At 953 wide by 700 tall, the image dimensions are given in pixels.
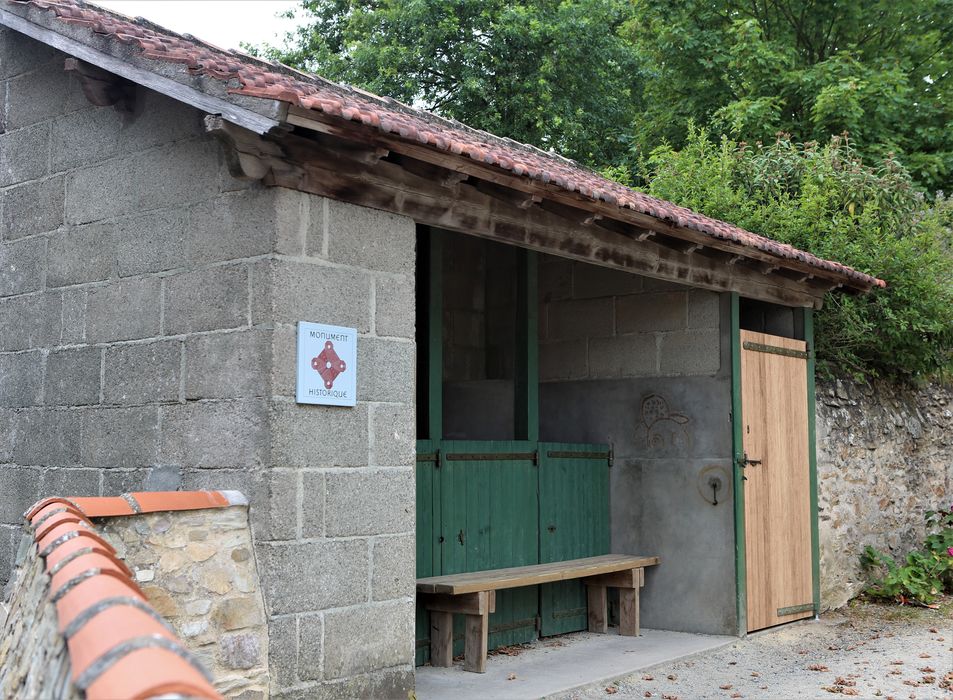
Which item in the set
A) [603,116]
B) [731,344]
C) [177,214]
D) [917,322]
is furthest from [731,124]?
[177,214]

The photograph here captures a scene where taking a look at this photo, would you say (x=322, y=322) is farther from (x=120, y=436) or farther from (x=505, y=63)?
(x=505, y=63)

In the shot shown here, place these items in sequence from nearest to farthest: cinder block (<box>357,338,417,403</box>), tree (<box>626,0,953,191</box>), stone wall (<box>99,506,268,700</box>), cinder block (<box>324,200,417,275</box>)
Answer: stone wall (<box>99,506,268,700</box>), cinder block (<box>324,200,417,275</box>), cinder block (<box>357,338,417,403</box>), tree (<box>626,0,953,191</box>)

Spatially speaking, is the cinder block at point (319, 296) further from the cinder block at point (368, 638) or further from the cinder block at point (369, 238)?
the cinder block at point (368, 638)

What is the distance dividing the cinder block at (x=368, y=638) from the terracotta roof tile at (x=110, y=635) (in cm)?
204

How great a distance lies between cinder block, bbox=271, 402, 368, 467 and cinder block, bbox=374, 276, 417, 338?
1.40 feet

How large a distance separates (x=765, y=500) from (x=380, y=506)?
4071mm

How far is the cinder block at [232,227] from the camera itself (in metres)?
4.74

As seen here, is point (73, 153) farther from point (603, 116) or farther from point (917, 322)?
point (603, 116)

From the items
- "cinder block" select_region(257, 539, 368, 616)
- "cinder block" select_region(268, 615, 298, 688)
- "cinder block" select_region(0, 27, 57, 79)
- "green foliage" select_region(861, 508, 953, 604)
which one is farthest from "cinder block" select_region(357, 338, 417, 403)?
"green foliage" select_region(861, 508, 953, 604)

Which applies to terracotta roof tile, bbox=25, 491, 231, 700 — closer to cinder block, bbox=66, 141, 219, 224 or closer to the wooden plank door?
cinder block, bbox=66, 141, 219, 224

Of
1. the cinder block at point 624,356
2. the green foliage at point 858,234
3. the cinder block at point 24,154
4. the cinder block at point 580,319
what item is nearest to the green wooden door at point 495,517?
the cinder block at point 624,356

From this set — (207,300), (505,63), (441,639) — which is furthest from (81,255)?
(505,63)

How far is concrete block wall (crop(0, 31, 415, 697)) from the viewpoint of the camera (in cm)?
469

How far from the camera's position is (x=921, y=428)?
425 inches
